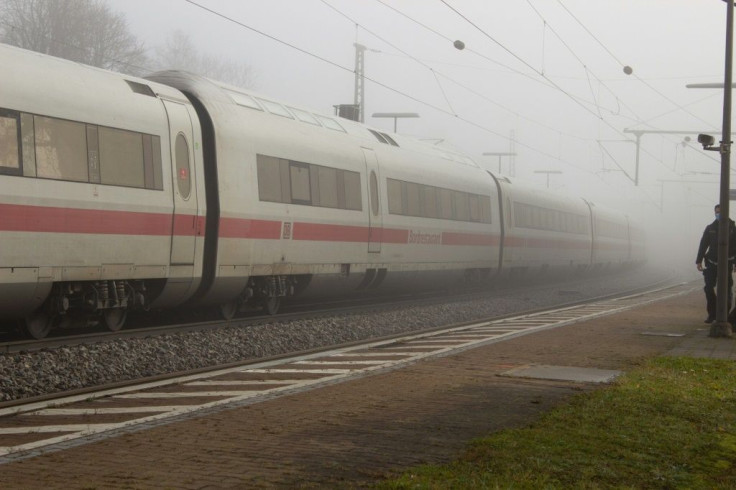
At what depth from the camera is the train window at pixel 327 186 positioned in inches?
763

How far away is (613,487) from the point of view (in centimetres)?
600

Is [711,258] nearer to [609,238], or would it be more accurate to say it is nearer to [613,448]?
[613,448]

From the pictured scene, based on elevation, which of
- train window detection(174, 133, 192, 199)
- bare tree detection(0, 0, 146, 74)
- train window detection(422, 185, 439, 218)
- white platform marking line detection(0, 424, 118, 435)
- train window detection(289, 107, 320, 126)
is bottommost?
white platform marking line detection(0, 424, 118, 435)

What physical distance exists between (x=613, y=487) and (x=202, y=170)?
10779mm

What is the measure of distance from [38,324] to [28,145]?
2.58 metres

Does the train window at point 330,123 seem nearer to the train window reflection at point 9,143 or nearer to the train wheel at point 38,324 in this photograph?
the train wheel at point 38,324

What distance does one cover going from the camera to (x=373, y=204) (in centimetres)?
2167

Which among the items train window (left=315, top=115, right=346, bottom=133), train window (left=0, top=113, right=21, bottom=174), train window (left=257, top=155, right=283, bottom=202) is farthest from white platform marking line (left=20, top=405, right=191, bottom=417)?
train window (left=315, top=115, right=346, bottom=133)

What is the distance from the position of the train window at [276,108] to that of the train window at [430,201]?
6562 mm

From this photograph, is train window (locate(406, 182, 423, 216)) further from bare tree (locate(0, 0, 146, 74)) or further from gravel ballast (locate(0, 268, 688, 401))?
bare tree (locate(0, 0, 146, 74))

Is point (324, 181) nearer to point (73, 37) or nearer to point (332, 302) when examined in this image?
point (332, 302)

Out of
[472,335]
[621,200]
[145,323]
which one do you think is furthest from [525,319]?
[621,200]

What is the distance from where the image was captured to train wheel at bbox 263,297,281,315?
1860 cm

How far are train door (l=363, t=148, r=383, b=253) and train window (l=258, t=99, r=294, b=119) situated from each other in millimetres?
2939
